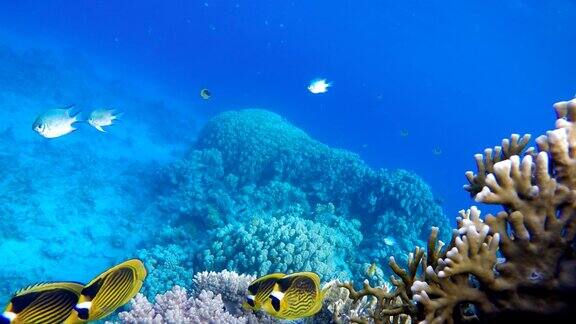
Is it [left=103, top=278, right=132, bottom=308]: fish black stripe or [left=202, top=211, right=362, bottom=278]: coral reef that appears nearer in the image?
[left=103, top=278, right=132, bottom=308]: fish black stripe

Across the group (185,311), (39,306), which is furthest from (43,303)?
(185,311)

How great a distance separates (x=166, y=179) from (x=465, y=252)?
14.2 metres

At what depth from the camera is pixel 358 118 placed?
238 ft

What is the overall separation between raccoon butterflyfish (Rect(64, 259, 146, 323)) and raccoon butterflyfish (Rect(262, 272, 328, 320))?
910mm

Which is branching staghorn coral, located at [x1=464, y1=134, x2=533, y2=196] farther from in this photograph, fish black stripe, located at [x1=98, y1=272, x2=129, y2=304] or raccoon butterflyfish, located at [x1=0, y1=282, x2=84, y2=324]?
raccoon butterflyfish, located at [x1=0, y1=282, x2=84, y2=324]

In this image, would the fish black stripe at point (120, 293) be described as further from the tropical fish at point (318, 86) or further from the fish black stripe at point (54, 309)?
the tropical fish at point (318, 86)

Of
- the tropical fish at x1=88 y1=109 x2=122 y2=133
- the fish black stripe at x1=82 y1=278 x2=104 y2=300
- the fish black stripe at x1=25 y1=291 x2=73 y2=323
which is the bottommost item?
the fish black stripe at x1=25 y1=291 x2=73 y2=323

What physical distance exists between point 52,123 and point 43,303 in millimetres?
5257

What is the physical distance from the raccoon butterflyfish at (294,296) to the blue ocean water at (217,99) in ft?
13.6

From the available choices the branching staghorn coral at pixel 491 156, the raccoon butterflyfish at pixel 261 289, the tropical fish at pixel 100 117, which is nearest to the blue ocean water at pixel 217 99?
the tropical fish at pixel 100 117

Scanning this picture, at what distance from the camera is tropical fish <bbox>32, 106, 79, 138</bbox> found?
20.6ft

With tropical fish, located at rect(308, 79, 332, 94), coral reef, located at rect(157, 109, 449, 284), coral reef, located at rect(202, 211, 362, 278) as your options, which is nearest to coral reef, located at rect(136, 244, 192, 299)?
coral reef, located at rect(157, 109, 449, 284)

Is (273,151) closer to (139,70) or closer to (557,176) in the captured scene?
(557,176)

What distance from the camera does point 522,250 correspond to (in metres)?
2.08
